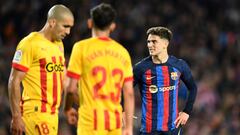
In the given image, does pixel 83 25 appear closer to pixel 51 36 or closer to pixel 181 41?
pixel 181 41

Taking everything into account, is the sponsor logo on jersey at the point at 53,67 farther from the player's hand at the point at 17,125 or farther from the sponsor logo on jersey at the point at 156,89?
the sponsor logo on jersey at the point at 156,89

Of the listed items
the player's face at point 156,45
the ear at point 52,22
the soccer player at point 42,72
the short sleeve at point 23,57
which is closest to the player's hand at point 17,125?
the soccer player at point 42,72

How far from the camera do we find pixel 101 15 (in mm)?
7047

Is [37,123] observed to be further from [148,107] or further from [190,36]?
[190,36]

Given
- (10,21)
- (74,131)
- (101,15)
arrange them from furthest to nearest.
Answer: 1. (10,21)
2. (74,131)
3. (101,15)

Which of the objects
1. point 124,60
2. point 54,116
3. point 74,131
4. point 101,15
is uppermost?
point 101,15

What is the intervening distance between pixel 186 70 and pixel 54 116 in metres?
1.86

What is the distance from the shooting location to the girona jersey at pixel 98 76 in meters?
7.08

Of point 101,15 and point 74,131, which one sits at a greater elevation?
point 101,15

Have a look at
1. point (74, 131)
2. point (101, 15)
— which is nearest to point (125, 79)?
point (101, 15)

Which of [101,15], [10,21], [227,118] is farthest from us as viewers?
[10,21]

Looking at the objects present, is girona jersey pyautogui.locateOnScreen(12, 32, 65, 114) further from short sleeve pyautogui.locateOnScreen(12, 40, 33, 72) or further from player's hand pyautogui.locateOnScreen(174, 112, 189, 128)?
player's hand pyautogui.locateOnScreen(174, 112, 189, 128)

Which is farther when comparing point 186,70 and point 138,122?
point 138,122

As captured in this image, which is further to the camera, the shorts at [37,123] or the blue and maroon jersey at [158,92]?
the blue and maroon jersey at [158,92]
